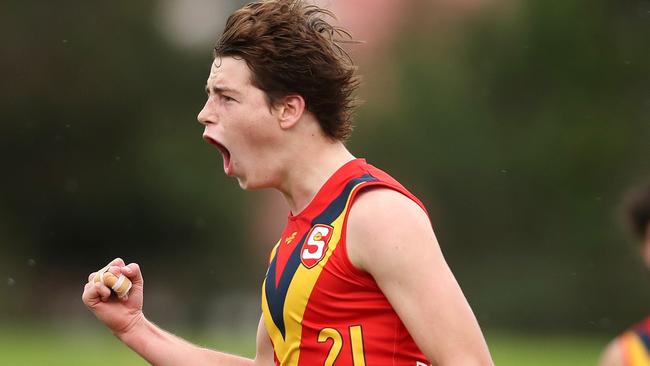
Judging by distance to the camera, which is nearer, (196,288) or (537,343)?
(537,343)

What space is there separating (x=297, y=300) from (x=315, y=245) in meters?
0.19

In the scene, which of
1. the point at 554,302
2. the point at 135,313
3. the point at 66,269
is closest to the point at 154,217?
the point at 66,269

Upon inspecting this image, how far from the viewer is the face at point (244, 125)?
4.87 m

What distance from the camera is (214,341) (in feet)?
65.0

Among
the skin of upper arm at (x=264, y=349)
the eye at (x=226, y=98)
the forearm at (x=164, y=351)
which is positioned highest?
the eye at (x=226, y=98)

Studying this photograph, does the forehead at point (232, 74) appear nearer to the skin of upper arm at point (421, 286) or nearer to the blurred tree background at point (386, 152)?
the skin of upper arm at point (421, 286)

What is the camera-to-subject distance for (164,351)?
5.35 m

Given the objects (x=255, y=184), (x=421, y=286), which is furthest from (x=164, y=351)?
(x=421, y=286)

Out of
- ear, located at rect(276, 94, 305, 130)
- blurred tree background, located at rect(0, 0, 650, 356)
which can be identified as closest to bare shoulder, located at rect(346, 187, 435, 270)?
ear, located at rect(276, 94, 305, 130)

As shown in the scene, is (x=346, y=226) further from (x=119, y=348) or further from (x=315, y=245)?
(x=119, y=348)

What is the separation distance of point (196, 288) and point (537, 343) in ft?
40.7

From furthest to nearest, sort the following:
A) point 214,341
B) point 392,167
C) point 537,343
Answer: point 392,167
point 537,343
point 214,341

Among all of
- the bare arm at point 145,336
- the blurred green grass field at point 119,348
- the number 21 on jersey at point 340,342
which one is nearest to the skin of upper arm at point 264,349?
the bare arm at point 145,336

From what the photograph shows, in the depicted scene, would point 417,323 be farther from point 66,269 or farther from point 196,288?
point 66,269
